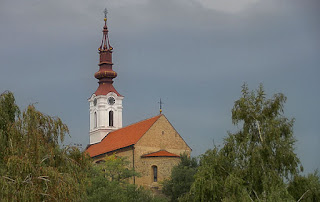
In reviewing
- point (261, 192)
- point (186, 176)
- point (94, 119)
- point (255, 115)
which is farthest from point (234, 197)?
point (94, 119)

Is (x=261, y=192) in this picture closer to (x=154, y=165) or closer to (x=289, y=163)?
(x=289, y=163)

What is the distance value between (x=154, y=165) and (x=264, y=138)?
3519 centimetres

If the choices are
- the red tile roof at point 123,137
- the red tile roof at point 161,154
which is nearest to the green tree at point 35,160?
the red tile roof at point 161,154

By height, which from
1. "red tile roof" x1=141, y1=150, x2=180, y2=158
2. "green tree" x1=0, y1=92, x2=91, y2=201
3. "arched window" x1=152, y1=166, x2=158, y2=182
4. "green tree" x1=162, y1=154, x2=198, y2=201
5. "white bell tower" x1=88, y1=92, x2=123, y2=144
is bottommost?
"green tree" x1=0, y1=92, x2=91, y2=201

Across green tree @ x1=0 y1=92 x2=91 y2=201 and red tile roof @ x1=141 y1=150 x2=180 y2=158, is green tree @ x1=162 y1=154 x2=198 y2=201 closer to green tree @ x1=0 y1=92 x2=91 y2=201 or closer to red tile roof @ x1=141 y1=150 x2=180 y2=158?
red tile roof @ x1=141 y1=150 x2=180 y2=158

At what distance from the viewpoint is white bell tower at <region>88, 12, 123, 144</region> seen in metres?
86.2

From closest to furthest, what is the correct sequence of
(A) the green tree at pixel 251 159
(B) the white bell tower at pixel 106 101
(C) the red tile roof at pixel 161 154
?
1. (A) the green tree at pixel 251 159
2. (C) the red tile roof at pixel 161 154
3. (B) the white bell tower at pixel 106 101

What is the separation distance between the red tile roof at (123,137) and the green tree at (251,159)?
34206mm

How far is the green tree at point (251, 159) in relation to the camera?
38031 mm

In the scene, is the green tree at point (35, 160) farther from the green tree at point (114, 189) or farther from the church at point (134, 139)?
the church at point (134, 139)

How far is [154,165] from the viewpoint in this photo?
242 feet

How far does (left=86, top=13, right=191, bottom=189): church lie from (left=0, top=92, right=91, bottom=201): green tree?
35934mm

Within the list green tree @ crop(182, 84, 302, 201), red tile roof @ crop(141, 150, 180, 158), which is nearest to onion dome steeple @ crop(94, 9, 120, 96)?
red tile roof @ crop(141, 150, 180, 158)

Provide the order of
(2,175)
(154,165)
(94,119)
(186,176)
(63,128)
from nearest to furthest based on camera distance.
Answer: (2,175) → (63,128) → (186,176) → (154,165) → (94,119)
